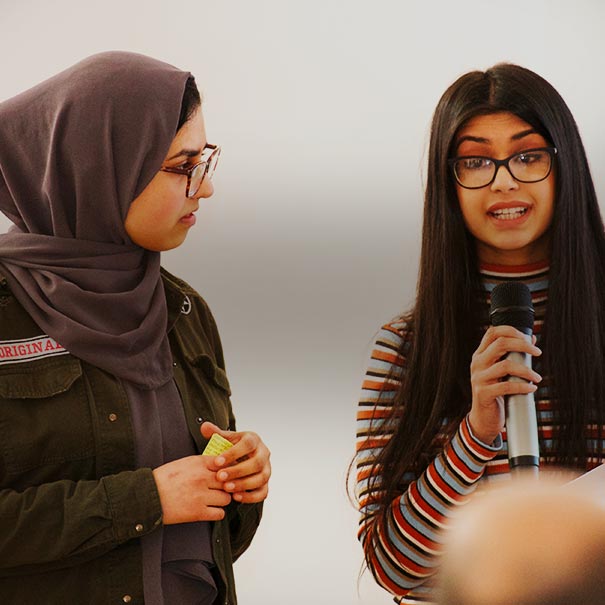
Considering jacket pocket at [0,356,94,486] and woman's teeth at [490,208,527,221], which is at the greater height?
woman's teeth at [490,208,527,221]

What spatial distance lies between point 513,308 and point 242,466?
51cm

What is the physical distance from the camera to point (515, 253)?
1.90 meters

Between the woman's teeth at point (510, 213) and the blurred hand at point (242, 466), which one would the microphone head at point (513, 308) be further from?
the blurred hand at point (242, 466)

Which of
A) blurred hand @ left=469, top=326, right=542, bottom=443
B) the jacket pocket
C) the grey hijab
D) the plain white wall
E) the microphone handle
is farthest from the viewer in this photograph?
the plain white wall

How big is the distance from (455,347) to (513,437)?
0.46m

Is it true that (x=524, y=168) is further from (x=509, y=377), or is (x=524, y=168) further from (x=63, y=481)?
(x=63, y=481)

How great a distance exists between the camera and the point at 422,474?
5.78 ft

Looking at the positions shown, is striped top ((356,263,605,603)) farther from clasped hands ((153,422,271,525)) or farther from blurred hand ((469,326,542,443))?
→ clasped hands ((153,422,271,525))

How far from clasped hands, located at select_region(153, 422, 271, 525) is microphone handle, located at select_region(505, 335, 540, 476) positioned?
0.48 metres

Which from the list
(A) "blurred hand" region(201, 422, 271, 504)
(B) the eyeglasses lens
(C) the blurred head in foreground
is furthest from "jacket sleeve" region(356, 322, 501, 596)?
(C) the blurred head in foreground

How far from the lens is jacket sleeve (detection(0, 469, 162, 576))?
156 cm

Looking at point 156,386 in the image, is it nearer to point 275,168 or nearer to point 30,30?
point 275,168

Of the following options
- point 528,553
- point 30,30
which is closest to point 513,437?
point 528,553

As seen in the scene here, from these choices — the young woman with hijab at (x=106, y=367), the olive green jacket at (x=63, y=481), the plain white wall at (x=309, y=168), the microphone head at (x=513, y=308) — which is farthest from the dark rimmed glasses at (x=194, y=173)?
the plain white wall at (x=309, y=168)
